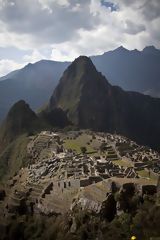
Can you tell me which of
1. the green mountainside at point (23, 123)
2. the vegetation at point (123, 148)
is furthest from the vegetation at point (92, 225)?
the green mountainside at point (23, 123)

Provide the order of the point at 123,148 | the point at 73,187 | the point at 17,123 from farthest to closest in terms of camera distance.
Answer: the point at 17,123
the point at 123,148
the point at 73,187

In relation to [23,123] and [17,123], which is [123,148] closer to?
[23,123]

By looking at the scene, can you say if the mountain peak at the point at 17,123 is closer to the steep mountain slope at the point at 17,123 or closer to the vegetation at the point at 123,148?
the steep mountain slope at the point at 17,123

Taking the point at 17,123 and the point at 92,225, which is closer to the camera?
the point at 92,225

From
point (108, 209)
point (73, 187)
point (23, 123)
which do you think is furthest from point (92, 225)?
point (23, 123)

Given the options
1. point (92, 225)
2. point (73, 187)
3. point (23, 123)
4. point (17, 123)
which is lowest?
point (92, 225)

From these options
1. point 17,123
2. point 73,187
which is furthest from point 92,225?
point 17,123

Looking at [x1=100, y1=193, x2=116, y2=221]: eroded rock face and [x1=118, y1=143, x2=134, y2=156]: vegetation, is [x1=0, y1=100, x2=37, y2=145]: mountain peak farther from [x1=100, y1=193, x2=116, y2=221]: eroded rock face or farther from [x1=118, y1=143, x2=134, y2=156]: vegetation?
[x1=100, y1=193, x2=116, y2=221]: eroded rock face

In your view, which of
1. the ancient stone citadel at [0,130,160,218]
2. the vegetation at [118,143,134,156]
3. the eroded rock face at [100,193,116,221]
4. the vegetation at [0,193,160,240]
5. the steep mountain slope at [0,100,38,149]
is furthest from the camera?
the steep mountain slope at [0,100,38,149]

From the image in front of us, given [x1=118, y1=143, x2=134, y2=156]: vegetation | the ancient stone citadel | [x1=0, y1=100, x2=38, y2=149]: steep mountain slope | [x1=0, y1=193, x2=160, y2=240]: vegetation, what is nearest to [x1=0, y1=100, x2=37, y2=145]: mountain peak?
[x1=0, y1=100, x2=38, y2=149]: steep mountain slope

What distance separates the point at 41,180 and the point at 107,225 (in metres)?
19.2

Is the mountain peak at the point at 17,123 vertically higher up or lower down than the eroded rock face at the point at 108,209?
higher up

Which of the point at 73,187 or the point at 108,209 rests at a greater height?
the point at 73,187

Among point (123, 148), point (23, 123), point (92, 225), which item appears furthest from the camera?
point (23, 123)
